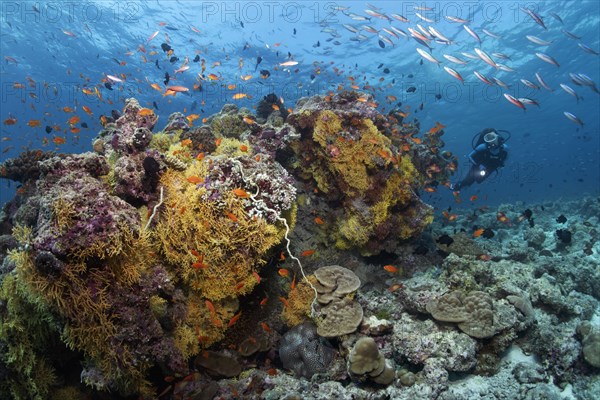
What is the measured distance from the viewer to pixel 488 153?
13.5 m

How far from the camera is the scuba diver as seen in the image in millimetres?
12945

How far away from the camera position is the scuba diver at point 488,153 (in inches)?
510

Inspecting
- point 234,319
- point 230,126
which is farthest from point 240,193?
point 230,126

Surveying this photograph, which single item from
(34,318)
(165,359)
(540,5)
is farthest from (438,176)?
(540,5)

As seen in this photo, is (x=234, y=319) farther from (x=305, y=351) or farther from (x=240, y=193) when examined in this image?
(x=240, y=193)

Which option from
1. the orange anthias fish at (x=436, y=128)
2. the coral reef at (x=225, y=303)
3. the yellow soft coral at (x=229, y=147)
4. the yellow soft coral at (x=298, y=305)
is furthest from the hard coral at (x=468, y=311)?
the orange anthias fish at (x=436, y=128)

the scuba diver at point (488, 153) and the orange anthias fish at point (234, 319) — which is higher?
the orange anthias fish at point (234, 319)

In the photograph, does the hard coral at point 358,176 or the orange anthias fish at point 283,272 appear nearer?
the orange anthias fish at point 283,272

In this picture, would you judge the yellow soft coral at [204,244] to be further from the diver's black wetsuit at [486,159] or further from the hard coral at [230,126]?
the diver's black wetsuit at [486,159]

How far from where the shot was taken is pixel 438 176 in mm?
13859

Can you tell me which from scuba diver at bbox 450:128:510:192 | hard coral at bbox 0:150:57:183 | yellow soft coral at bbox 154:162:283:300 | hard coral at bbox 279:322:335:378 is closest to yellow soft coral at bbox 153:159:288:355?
yellow soft coral at bbox 154:162:283:300

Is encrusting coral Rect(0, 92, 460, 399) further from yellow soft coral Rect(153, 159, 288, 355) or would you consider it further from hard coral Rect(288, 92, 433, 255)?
hard coral Rect(288, 92, 433, 255)

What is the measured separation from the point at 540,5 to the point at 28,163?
35.2 metres

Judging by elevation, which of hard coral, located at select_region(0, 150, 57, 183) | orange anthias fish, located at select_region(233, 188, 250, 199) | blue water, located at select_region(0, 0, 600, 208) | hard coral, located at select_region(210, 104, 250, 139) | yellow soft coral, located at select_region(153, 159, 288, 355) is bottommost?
blue water, located at select_region(0, 0, 600, 208)
